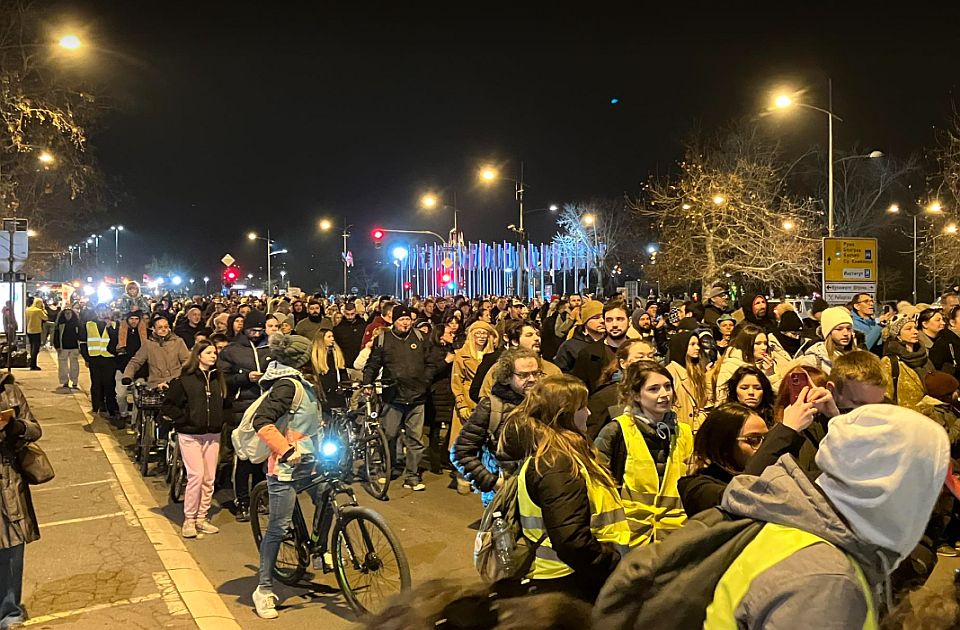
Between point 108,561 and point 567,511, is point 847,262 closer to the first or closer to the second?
point 108,561

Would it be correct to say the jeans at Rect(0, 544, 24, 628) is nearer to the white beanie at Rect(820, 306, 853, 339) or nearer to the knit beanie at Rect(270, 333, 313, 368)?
the knit beanie at Rect(270, 333, 313, 368)

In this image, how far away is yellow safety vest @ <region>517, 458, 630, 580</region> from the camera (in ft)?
12.2

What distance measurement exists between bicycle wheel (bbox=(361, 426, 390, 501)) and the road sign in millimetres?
10750

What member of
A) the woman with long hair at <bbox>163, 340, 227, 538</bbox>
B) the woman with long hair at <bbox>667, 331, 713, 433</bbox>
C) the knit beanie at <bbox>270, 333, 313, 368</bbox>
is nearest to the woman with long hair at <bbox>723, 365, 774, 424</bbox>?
the woman with long hair at <bbox>667, 331, 713, 433</bbox>

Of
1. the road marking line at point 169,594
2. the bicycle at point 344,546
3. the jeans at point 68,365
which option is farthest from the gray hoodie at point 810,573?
the jeans at point 68,365

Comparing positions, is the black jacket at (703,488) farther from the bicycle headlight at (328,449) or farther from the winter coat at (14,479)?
the winter coat at (14,479)

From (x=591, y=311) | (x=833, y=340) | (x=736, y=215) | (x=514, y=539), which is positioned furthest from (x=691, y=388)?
(x=736, y=215)

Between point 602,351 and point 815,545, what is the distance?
6542 mm

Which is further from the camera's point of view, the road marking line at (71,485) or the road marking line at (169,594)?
the road marking line at (71,485)

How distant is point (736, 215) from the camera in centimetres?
3528

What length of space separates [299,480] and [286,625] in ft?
3.22

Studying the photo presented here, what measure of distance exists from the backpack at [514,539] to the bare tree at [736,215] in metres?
32.5

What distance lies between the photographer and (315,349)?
1032cm

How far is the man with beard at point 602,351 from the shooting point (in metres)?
8.31
